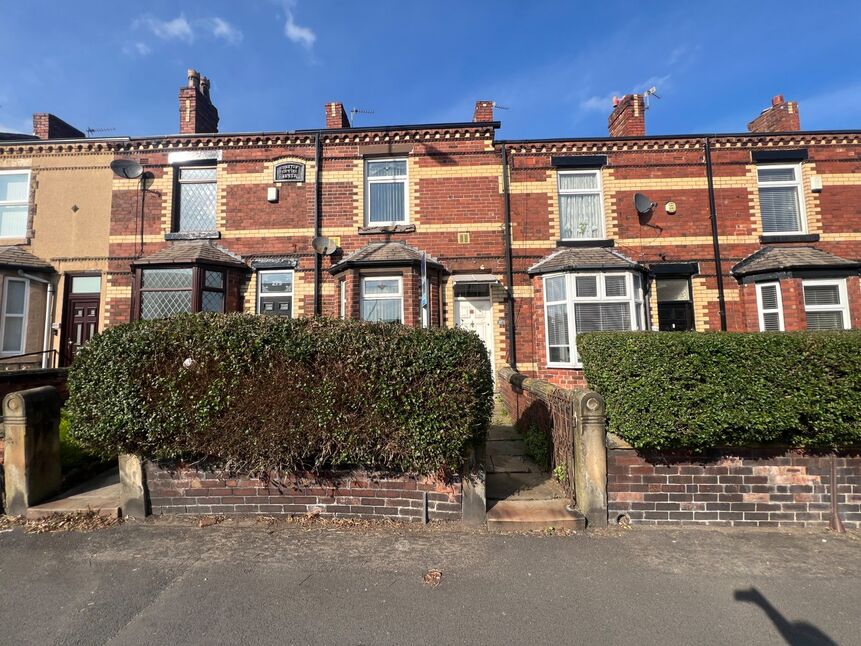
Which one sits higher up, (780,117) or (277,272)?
(780,117)

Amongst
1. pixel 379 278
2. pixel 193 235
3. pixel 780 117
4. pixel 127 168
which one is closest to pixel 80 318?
pixel 193 235

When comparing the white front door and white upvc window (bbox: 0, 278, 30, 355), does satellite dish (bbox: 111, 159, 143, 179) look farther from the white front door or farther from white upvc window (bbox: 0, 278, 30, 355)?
the white front door

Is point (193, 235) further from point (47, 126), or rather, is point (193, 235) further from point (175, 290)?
point (47, 126)

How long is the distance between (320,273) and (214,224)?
3.11 meters

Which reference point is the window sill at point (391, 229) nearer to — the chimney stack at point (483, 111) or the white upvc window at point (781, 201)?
the chimney stack at point (483, 111)

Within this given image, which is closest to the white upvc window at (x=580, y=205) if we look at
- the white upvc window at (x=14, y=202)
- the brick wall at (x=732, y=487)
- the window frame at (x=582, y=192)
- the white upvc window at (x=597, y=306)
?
the window frame at (x=582, y=192)

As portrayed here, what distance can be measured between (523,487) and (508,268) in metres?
6.04

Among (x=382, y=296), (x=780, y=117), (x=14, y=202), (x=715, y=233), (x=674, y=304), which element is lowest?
(x=674, y=304)

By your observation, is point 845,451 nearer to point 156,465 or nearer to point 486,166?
point 156,465

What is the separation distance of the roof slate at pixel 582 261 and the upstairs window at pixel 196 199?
27.4 ft

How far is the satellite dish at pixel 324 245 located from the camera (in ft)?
31.3

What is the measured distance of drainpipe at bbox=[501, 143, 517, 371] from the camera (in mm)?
9516

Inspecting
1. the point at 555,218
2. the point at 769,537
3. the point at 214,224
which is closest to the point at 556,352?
the point at 555,218

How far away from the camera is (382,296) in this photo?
30.5 feet
